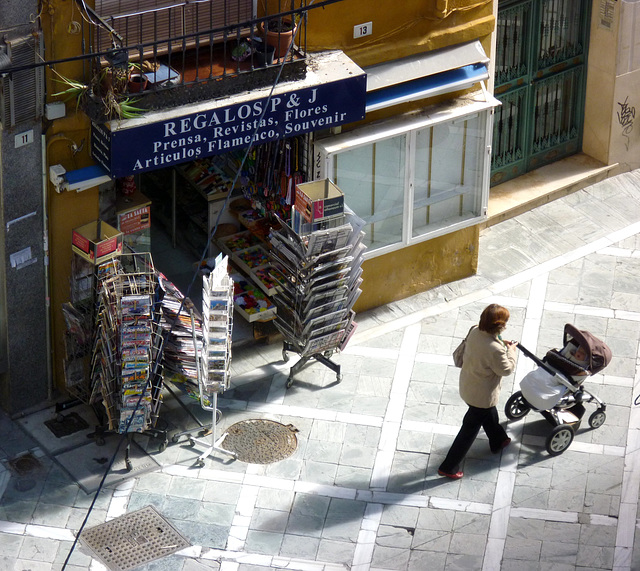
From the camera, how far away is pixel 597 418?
1284 centimetres

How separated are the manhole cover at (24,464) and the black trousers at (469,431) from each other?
3.82m

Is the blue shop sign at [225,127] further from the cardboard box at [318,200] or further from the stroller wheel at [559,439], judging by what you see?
the stroller wheel at [559,439]

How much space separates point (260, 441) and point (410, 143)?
366cm

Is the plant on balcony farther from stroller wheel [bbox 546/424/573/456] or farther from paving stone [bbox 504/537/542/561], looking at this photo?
paving stone [bbox 504/537/542/561]

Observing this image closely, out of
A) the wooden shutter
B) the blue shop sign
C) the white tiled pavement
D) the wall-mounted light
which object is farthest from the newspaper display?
the wooden shutter

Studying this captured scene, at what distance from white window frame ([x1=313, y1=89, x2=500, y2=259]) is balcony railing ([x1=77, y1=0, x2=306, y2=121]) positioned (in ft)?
3.88

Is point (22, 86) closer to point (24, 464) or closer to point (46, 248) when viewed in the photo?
point (46, 248)

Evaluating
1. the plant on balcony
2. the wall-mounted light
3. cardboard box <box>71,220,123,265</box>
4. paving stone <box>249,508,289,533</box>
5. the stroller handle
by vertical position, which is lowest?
paving stone <box>249,508,289,533</box>

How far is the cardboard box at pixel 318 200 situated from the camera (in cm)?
1257

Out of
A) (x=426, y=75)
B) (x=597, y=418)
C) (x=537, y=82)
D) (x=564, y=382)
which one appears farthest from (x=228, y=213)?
(x=597, y=418)

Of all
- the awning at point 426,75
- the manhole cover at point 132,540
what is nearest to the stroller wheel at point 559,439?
the manhole cover at point 132,540

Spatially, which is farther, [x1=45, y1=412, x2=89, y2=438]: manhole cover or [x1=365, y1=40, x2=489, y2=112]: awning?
[x1=365, y1=40, x2=489, y2=112]: awning

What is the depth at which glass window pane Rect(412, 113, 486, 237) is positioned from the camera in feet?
47.3

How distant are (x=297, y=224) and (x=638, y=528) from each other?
4.28 meters
